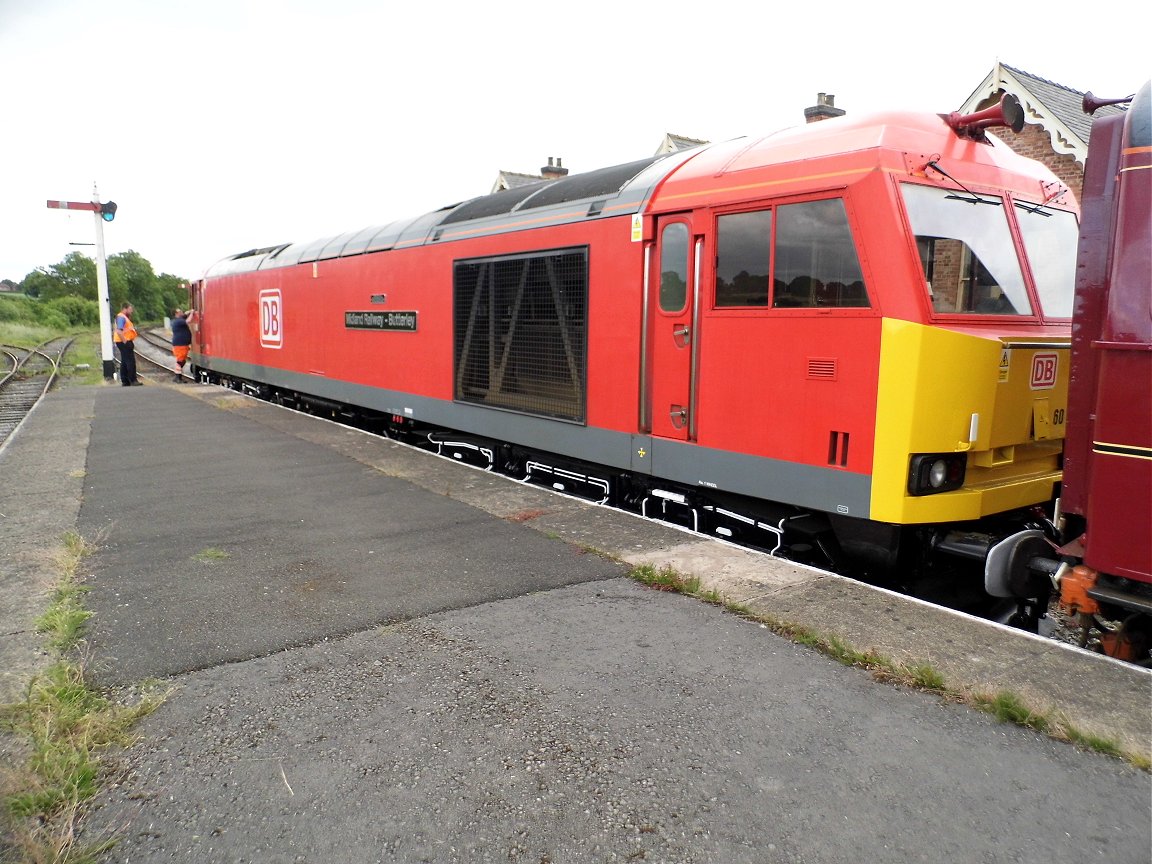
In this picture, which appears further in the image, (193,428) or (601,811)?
(193,428)

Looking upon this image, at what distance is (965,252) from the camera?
473cm

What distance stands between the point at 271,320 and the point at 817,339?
455 inches

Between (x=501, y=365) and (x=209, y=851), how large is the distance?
18.3 ft

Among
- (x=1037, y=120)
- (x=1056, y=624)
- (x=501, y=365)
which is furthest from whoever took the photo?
(x=1037, y=120)

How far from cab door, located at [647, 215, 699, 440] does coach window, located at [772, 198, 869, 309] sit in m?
0.71

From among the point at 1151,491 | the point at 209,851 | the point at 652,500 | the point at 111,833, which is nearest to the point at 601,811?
the point at 209,851

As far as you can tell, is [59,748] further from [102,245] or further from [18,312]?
[18,312]

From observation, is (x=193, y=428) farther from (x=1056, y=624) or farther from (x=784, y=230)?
(x=1056, y=624)

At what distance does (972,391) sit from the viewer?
4395 mm

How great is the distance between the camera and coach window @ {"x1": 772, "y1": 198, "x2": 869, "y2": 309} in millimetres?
4570

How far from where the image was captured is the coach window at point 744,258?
502 centimetres

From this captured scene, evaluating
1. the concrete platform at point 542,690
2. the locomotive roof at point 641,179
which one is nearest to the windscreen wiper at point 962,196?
the locomotive roof at point 641,179

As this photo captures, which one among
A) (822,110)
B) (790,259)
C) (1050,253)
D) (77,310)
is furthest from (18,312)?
(1050,253)

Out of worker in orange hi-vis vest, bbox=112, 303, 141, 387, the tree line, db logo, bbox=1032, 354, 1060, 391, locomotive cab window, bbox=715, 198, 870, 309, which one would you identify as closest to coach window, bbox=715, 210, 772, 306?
locomotive cab window, bbox=715, 198, 870, 309
